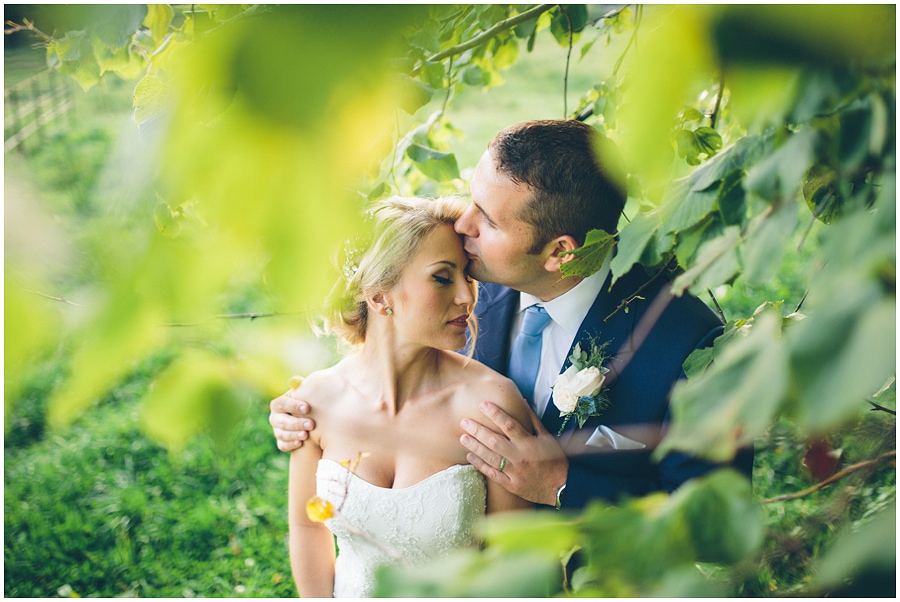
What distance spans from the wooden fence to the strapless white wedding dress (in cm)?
151

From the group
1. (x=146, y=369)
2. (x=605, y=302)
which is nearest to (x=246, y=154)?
(x=605, y=302)

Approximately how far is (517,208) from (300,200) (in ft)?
6.81

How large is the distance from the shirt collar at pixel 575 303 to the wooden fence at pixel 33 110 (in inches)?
68.8

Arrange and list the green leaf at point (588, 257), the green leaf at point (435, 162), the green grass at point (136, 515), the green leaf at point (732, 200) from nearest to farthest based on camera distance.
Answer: the green leaf at point (732, 200), the green leaf at point (588, 257), the green leaf at point (435, 162), the green grass at point (136, 515)

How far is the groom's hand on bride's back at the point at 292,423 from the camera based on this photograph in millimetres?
2562

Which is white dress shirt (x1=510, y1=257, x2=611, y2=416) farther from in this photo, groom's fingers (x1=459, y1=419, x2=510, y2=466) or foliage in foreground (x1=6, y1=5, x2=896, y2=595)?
foliage in foreground (x1=6, y1=5, x2=896, y2=595)

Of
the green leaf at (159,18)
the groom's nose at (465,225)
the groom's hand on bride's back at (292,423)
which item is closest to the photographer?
the green leaf at (159,18)

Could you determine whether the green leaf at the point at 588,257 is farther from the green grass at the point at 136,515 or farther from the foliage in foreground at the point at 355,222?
the green grass at the point at 136,515

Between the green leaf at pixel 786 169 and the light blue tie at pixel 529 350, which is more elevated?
the light blue tie at pixel 529 350

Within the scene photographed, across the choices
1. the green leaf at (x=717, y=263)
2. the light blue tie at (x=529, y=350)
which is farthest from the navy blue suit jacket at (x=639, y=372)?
the green leaf at (x=717, y=263)

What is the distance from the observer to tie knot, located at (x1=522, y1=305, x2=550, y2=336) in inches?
107

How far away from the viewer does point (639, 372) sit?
7.89ft

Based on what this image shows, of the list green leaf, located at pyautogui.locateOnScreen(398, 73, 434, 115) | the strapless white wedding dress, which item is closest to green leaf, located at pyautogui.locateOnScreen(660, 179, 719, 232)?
green leaf, located at pyautogui.locateOnScreen(398, 73, 434, 115)

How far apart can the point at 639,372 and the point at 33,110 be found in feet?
12.4
